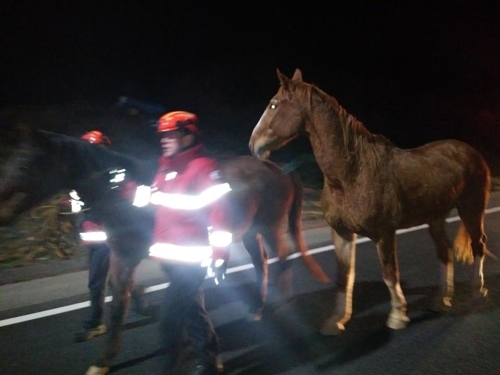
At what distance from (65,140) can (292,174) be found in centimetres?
310

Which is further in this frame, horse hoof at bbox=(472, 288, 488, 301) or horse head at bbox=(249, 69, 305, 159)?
horse hoof at bbox=(472, 288, 488, 301)

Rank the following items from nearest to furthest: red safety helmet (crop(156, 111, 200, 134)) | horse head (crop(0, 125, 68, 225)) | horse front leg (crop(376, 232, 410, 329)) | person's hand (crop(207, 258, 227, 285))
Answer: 1. red safety helmet (crop(156, 111, 200, 134))
2. horse head (crop(0, 125, 68, 225))
3. person's hand (crop(207, 258, 227, 285))
4. horse front leg (crop(376, 232, 410, 329))

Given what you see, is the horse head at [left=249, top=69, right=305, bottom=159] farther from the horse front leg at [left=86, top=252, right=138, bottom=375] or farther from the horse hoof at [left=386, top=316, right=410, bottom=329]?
the horse hoof at [left=386, top=316, right=410, bottom=329]

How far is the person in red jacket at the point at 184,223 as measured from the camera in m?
4.07

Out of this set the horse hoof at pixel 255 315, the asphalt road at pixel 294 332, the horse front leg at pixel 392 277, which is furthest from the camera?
the horse hoof at pixel 255 315

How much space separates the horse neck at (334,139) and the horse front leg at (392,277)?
0.66 meters

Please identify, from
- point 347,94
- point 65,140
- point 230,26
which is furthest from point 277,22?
point 65,140

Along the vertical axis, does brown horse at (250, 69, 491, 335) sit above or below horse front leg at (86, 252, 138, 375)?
above

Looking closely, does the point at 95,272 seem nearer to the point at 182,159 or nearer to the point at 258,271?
the point at 258,271

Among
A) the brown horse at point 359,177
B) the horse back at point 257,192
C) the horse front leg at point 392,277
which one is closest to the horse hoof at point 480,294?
the brown horse at point 359,177

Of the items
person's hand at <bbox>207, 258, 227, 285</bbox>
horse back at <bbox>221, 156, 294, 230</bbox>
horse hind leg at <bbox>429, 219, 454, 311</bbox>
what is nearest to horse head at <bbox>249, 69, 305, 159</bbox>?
horse back at <bbox>221, 156, 294, 230</bbox>

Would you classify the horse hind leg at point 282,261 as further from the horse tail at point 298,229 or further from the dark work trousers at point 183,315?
the dark work trousers at point 183,315

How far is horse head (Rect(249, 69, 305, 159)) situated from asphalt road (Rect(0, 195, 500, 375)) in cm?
178

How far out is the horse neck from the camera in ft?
16.9
